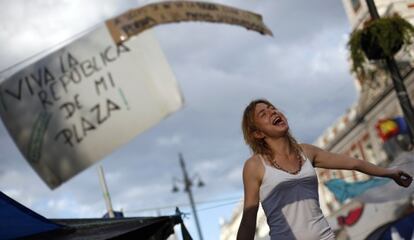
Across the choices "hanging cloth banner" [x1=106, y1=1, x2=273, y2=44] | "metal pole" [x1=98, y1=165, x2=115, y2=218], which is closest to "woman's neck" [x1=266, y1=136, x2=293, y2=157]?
"hanging cloth banner" [x1=106, y1=1, x2=273, y2=44]

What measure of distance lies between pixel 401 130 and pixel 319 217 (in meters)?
25.3

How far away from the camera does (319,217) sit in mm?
2854

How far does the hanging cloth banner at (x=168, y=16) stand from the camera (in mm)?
7594

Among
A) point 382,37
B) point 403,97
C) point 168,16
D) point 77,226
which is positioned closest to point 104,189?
point 382,37

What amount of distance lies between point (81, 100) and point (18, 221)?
10.2 ft

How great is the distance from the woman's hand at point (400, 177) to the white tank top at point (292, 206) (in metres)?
0.47

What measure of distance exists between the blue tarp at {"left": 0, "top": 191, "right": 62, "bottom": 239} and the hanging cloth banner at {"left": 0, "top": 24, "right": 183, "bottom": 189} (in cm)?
238

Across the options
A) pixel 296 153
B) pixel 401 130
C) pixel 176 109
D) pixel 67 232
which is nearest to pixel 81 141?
pixel 176 109

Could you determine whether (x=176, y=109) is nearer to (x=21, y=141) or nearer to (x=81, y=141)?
(x=81, y=141)

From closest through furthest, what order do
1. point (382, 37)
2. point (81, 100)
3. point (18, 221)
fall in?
1. point (18, 221)
2. point (81, 100)
3. point (382, 37)

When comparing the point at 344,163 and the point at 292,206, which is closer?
the point at 292,206

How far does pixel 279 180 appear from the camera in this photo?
286 centimetres

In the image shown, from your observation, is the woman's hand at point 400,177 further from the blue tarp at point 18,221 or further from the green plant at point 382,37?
the green plant at point 382,37

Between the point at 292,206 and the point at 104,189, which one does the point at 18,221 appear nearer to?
the point at 292,206
